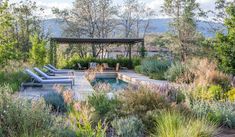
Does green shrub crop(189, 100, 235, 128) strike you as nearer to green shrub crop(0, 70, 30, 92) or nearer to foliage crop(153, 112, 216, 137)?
foliage crop(153, 112, 216, 137)

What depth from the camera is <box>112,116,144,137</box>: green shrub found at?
4.86 m

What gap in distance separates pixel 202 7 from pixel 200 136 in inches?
1025

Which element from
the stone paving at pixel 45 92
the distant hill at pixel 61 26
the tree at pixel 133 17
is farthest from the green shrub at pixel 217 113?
the tree at pixel 133 17

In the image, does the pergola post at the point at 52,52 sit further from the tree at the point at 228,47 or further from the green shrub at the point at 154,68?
the tree at the point at 228,47

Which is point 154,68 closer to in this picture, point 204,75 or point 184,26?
point 204,75

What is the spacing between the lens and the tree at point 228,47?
47.8 ft

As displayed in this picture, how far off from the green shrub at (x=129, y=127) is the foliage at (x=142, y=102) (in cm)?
42

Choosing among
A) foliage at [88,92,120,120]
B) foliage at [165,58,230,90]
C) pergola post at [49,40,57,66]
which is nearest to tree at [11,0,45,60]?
pergola post at [49,40,57,66]

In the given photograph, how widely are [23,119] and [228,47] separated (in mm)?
12080

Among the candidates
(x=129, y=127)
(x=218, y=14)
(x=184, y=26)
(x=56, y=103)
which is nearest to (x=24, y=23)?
(x=184, y=26)

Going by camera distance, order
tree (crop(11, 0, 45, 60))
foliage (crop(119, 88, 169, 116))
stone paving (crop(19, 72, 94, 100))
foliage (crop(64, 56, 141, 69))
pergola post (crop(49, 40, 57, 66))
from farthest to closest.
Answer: tree (crop(11, 0, 45, 60)) → foliage (crop(64, 56, 141, 69)) → pergola post (crop(49, 40, 57, 66)) → stone paving (crop(19, 72, 94, 100)) → foliage (crop(119, 88, 169, 116))

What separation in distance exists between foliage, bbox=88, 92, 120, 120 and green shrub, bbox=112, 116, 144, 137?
614mm

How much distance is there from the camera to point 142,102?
Result: 589 cm

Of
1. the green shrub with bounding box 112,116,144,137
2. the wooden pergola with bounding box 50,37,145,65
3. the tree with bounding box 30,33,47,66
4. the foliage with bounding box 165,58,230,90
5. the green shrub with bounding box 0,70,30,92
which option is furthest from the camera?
the wooden pergola with bounding box 50,37,145,65
